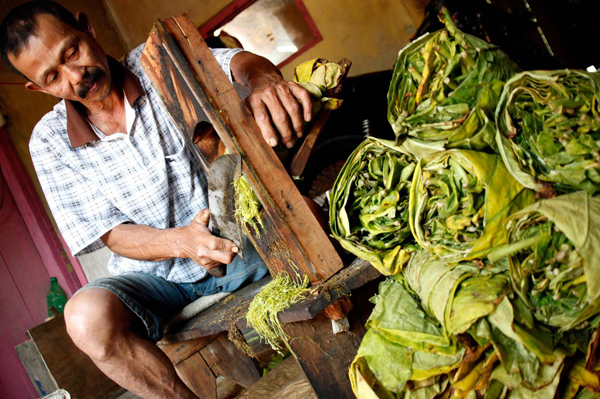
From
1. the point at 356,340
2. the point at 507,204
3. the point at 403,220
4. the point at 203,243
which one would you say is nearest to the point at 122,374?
the point at 203,243

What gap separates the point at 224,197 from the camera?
1529 millimetres

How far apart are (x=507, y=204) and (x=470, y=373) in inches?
17.6

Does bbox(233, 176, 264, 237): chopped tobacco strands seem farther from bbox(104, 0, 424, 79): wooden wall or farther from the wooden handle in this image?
bbox(104, 0, 424, 79): wooden wall

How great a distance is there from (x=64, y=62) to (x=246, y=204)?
140 centimetres

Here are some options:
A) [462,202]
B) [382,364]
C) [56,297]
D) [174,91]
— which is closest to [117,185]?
[174,91]

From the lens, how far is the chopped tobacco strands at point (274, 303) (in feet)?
4.66

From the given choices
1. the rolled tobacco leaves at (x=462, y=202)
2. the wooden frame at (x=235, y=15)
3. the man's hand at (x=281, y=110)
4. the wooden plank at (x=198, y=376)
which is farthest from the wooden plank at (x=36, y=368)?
the wooden frame at (x=235, y=15)

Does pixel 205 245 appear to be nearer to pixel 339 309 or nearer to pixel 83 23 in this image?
pixel 339 309

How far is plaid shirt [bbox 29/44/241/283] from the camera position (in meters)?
2.33

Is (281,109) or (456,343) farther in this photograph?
(281,109)

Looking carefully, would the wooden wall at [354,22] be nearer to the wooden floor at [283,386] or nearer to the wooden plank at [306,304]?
the wooden floor at [283,386]

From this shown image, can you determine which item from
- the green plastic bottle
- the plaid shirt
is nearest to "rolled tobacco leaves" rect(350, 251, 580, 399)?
the plaid shirt

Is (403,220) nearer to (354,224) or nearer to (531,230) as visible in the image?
(354,224)

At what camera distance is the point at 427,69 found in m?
1.12
